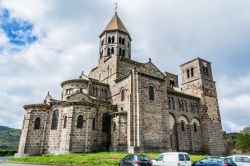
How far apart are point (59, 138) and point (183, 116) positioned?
2228 cm

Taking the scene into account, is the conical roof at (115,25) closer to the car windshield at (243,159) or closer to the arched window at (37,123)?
the arched window at (37,123)

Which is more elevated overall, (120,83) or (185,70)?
(185,70)

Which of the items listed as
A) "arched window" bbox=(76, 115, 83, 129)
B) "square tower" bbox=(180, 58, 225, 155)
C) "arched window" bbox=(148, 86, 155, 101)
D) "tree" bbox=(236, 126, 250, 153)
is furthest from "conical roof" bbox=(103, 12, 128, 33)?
"tree" bbox=(236, 126, 250, 153)

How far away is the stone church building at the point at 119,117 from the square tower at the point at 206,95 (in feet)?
0.64

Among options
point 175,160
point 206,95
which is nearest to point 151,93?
point 206,95

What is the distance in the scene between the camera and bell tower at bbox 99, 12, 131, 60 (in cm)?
4403

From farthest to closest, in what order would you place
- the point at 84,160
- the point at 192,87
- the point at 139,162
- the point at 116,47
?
the point at 192,87, the point at 116,47, the point at 84,160, the point at 139,162

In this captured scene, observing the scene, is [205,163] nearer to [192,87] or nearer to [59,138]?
[59,138]

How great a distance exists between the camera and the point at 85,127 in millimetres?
31422

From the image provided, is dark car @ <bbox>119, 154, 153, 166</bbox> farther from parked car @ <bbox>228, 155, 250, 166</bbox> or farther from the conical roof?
the conical roof

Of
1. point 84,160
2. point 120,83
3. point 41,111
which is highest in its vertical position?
point 120,83

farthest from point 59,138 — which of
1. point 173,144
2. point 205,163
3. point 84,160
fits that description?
point 205,163

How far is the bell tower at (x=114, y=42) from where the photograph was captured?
44.0 metres

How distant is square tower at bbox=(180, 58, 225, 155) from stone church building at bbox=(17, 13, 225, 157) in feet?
0.64
